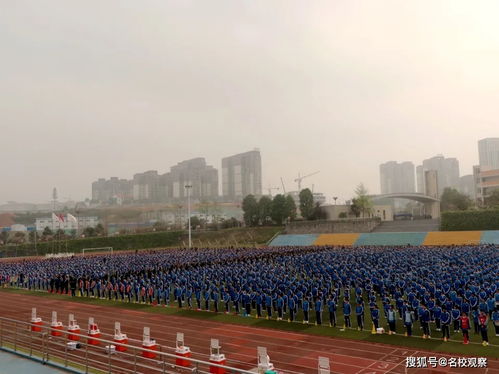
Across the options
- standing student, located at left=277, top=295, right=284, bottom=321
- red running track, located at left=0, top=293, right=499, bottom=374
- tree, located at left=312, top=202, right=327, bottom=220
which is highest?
tree, located at left=312, top=202, right=327, bottom=220

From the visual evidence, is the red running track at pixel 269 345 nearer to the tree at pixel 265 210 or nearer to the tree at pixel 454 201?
the tree at pixel 265 210

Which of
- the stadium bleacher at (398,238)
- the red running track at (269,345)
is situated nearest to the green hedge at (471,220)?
the stadium bleacher at (398,238)

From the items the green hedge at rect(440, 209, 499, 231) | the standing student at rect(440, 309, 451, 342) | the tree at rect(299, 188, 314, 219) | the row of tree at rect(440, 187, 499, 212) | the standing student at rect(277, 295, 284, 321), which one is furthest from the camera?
the tree at rect(299, 188, 314, 219)

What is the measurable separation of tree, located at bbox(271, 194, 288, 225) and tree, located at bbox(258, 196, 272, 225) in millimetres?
1065

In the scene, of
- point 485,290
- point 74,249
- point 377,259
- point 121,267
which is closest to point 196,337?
point 485,290

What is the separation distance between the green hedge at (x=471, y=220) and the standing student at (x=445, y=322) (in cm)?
5098

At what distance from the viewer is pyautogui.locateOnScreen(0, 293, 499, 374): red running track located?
Answer: 11.4m

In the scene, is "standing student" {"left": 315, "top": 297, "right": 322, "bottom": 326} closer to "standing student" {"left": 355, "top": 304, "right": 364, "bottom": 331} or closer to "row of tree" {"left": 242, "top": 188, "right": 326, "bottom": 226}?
"standing student" {"left": 355, "top": 304, "right": 364, "bottom": 331}

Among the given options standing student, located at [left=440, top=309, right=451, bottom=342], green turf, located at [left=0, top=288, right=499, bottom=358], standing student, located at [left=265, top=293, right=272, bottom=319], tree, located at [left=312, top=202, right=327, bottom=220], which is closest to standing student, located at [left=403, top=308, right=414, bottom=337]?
green turf, located at [left=0, top=288, right=499, bottom=358]

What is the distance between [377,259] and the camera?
94.5 feet

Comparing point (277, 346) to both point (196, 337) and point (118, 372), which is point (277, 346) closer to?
point (196, 337)

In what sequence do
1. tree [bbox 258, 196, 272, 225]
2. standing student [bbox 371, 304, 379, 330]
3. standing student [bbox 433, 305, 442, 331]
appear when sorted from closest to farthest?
1. standing student [bbox 433, 305, 442, 331]
2. standing student [bbox 371, 304, 379, 330]
3. tree [bbox 258, 196, 272, 225]

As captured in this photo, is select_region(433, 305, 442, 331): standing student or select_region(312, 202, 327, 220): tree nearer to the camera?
select_region(433, 305, 442, 331): standing student

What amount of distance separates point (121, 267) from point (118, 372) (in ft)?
81.2
